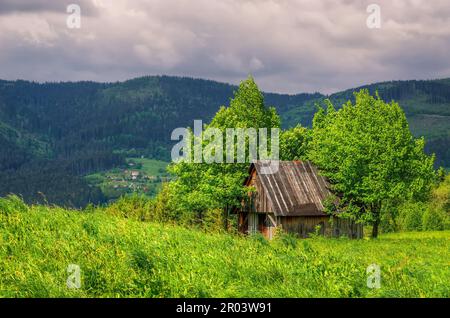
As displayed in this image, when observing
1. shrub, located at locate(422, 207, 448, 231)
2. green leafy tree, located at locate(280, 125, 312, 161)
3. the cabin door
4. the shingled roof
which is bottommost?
shrub, located at locate(422, 207, 448, 231)

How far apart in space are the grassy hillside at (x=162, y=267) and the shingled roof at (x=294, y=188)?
28340 mm

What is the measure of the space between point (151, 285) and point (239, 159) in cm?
3923

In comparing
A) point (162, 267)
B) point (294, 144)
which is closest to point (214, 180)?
point (294, 144)

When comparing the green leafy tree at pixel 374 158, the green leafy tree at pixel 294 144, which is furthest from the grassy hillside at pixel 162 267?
the green leafy tree at pixel 294 144

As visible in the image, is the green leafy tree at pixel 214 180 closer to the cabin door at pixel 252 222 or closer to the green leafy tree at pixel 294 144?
the cabin door at pixel 252 222

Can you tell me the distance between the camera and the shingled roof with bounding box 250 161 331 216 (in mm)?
50219

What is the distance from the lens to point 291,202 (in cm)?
5047

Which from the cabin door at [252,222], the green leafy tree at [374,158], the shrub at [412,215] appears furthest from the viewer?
the shrub at [412,215]

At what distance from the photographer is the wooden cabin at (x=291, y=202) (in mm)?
50438

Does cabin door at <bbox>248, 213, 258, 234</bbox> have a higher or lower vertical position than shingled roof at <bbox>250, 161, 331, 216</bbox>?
lower

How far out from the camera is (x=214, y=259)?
17.7 m

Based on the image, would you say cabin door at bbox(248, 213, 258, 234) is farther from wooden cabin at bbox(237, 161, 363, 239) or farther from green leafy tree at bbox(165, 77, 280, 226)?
green leafy tree at bbox(165, 77, 280, 226)

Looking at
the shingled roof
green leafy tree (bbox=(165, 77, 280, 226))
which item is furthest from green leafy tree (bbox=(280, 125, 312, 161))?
the shingled roof
